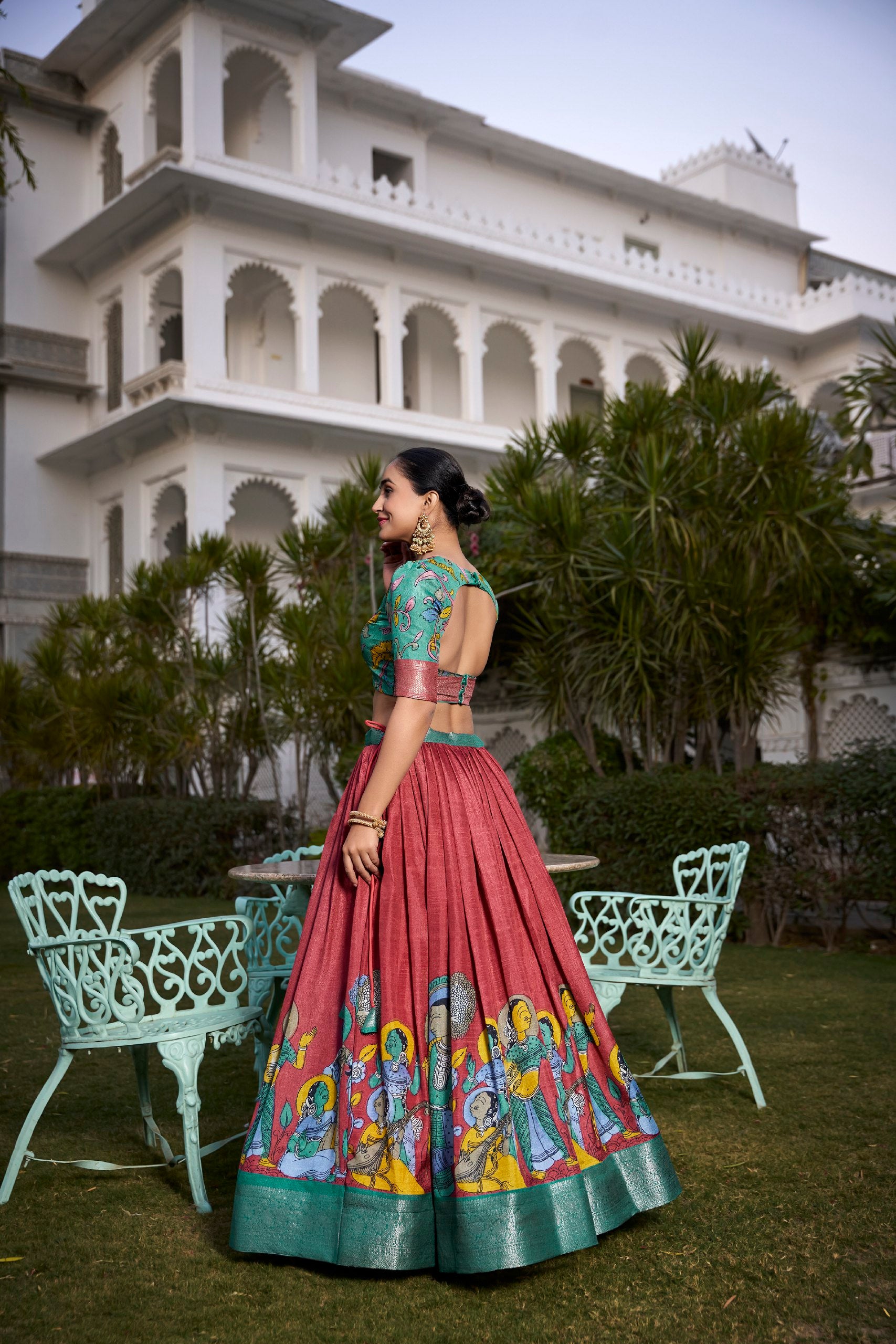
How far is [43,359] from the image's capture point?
16.5 meters

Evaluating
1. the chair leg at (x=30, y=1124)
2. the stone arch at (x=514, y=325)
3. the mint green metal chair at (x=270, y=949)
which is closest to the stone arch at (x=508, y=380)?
the stone arch at (x=514, y=325)

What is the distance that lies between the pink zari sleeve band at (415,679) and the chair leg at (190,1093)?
1017 mm

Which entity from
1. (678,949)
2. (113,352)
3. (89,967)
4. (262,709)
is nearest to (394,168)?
(113,352)

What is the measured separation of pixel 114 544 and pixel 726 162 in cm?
1340

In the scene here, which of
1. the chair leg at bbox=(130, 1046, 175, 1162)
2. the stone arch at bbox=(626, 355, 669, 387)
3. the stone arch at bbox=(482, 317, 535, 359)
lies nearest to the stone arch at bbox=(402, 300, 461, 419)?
the stone arch at bbox=(482, 317, 535, 359)

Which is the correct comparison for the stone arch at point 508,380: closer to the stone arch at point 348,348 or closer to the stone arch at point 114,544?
the stone arch at point 348,348

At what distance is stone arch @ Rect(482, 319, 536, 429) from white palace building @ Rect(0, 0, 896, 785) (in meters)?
0.04

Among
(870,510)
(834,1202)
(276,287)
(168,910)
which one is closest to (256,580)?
(168,910)

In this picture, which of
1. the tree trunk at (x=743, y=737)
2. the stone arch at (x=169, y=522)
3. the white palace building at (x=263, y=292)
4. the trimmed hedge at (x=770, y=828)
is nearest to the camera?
the trimmed hedge at (x=770, y=828)

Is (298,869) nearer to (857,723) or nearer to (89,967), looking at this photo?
(89,967)

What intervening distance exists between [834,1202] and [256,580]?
7.63 metres

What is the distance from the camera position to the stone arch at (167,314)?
15.7 meters

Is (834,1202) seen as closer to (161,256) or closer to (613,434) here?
(613,434)

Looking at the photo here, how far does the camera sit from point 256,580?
9664 mm
